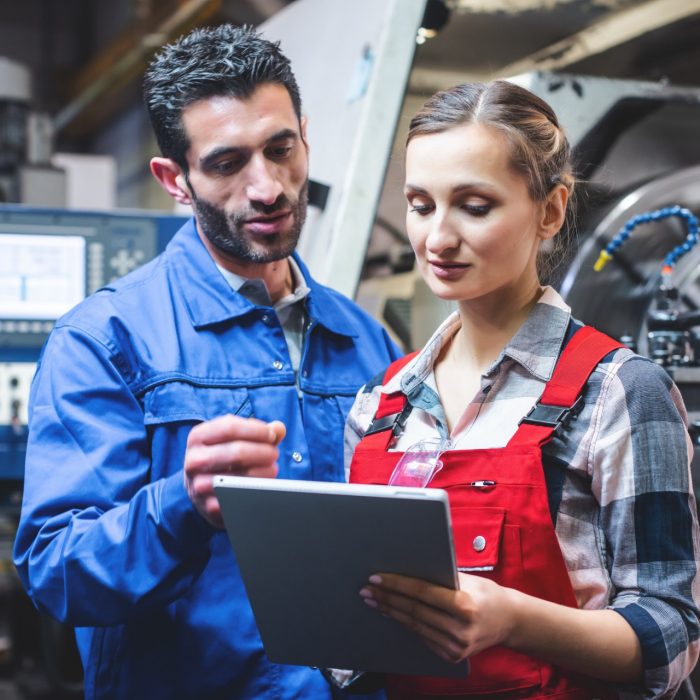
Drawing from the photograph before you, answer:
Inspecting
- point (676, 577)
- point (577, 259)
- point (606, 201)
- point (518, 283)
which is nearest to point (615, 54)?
point (606, 201)

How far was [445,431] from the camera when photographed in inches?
39.4

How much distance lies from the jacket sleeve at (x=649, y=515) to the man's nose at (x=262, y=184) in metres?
0.53

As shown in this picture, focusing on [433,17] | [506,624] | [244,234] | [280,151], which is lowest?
[506,624]

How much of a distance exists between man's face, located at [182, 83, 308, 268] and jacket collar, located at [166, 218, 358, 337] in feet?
0.11

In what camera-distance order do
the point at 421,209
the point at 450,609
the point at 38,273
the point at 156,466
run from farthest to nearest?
the point at 38,273 < the point at 156,466 < the point at 421,209 < the point at 450,609

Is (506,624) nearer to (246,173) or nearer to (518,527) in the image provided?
(518,527)

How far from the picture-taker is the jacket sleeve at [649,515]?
873 millimetres

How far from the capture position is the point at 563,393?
2.98 feet

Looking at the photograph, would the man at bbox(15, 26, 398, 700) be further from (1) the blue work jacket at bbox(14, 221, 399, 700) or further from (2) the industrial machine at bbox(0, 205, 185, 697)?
(2) the industrial machine at bbox(0, 205, 185, 697)

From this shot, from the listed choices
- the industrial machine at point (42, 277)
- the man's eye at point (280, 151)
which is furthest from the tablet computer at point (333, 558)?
the industrial machine at point (42, 277)

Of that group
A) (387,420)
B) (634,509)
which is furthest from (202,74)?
(634,509)

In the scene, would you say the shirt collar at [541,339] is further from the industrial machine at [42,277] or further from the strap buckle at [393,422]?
the industrial machine at [42,277]

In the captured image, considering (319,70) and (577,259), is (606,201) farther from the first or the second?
(319,70)

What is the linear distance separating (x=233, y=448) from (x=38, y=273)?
5.11 ft
